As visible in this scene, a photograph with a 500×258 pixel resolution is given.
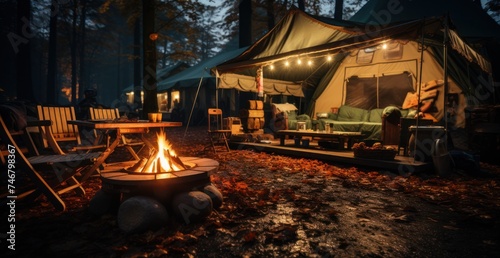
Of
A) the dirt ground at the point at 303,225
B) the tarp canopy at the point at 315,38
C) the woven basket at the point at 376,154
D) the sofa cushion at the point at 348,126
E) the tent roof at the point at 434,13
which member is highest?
the tent roof at the point at 434,13

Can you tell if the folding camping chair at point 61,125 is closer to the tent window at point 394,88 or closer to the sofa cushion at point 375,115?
the sofa cushion at point 375,115

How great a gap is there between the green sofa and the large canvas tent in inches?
22.4

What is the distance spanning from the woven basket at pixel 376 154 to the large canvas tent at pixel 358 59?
1.66 m

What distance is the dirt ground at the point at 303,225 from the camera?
7.64 ft

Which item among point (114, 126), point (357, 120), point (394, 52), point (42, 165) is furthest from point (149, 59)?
point (394, 52)

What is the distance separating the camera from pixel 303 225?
2855mm

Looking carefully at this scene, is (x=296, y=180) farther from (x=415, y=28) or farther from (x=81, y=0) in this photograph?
(x=81, y=0)

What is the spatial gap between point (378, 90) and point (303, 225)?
30.3ft

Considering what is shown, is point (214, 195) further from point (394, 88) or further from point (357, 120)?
point (394, 88)

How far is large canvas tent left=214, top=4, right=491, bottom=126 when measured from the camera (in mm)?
6150

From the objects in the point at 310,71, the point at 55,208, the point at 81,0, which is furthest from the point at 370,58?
the point at 81,0

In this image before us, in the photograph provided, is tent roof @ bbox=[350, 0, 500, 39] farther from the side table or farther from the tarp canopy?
the side table

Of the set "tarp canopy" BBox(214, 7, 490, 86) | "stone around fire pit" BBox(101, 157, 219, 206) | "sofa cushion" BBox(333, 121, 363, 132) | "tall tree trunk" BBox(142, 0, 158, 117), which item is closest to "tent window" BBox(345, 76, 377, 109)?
"sofa cushion" BBox(333, 121, 363, 132)

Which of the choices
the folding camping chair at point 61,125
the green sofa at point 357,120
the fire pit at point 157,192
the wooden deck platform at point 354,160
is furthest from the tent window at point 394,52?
the folding camping chair at point 61,125
